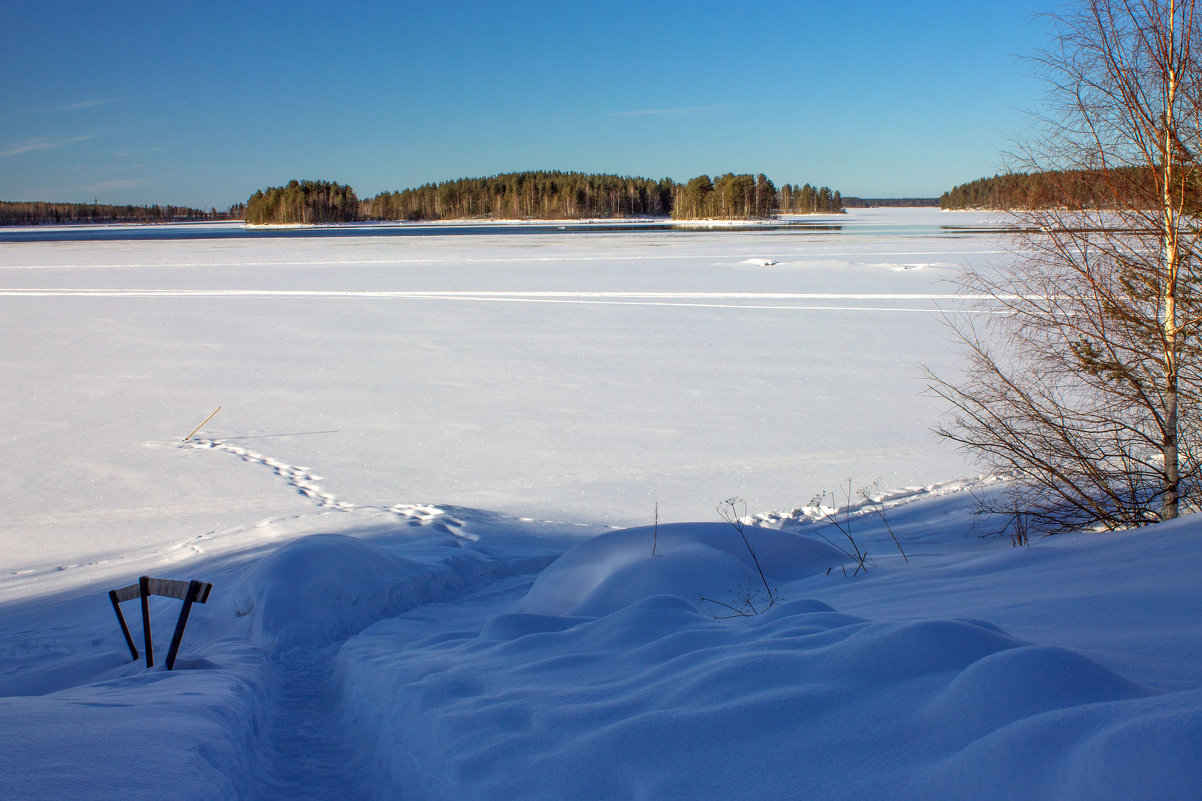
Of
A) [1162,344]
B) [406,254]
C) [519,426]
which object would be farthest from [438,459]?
[406,254]

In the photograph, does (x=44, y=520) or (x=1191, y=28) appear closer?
(x=1191, y=28)

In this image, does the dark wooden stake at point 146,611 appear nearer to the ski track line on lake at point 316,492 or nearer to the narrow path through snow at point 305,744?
the narrow path through snow at point 305,744

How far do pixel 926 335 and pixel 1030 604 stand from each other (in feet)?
45.8

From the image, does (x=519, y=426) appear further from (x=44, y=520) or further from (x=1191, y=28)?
(x=1191, y=28)

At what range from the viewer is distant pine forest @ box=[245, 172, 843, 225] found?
5640 inches

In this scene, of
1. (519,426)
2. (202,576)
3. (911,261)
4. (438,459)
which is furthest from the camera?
(911,261)

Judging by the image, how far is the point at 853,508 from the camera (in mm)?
7816

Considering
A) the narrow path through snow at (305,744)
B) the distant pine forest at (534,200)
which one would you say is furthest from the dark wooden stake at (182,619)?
the distant pine forest at (534,200)

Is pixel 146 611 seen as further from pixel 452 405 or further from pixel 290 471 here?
pixel 452 405

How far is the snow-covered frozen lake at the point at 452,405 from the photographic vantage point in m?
8.22

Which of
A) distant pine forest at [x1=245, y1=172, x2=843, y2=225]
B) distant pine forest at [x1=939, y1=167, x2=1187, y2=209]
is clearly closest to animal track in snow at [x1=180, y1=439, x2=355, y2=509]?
distant pine forest at [x1=939, y1=167, x2=1187, y2=209]

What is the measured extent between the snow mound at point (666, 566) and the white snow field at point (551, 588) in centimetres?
3

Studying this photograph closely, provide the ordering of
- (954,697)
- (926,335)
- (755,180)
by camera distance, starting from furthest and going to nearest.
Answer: (755,180), (926,335), (954,697)

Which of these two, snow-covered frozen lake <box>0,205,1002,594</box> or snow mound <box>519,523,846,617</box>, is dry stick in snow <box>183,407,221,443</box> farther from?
snow mound <box>519,523,846,617</box>
